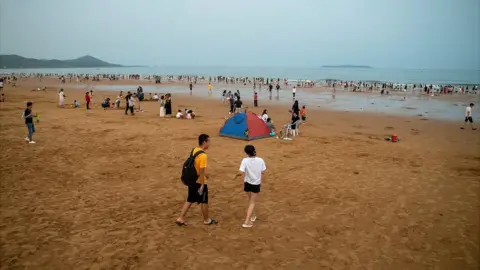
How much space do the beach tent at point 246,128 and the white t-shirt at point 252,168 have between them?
8.66 meters

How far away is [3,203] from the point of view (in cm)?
→ 769

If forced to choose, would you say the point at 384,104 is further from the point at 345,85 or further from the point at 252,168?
the point at 252,168

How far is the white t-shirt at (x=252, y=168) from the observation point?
6.34 metres

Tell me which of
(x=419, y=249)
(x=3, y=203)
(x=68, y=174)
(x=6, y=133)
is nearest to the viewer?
(x=419, y=249)

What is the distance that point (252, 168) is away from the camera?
6.36 meters

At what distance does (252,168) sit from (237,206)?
183cm

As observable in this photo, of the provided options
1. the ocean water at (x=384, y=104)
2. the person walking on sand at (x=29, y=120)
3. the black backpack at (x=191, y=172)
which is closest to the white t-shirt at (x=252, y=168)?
the black backpack at (x=191, y=172)

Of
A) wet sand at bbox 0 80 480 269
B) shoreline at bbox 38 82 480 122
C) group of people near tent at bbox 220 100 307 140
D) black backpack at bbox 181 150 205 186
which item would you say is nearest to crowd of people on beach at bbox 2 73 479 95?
shoreline at bbox 38 82 480 122

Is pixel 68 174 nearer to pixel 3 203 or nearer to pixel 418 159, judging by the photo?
pixel 3 203

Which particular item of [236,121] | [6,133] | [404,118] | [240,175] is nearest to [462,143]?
[404,118]

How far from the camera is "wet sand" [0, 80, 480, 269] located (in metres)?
5.68

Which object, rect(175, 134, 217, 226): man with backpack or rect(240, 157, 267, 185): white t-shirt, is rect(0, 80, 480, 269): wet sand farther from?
rect(240, 157, 267, 185): white t-shirt

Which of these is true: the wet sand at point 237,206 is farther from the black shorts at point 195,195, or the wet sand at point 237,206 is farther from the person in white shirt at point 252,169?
the person in white shirt at point 252,169

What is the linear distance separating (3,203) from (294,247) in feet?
22.1
